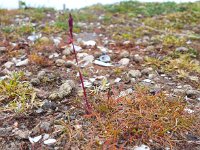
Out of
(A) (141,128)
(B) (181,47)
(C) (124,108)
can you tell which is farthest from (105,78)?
(B) (181,47)

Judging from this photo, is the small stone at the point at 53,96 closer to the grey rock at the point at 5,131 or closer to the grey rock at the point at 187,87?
the grey rock at the point at 5,131

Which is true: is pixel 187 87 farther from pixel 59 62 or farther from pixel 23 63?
pixel 23 63

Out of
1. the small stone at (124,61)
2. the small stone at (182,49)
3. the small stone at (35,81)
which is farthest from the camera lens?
the small stone at (182,49)

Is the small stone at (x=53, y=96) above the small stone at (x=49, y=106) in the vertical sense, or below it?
above

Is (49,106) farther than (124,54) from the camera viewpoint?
No

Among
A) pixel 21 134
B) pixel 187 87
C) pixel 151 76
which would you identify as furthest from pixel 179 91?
pixel 21 134

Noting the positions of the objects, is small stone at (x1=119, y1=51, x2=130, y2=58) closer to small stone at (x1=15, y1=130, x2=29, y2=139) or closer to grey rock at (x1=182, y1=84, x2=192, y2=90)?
grey rock at (x1=182, y1=84, x2=192, y2=90)

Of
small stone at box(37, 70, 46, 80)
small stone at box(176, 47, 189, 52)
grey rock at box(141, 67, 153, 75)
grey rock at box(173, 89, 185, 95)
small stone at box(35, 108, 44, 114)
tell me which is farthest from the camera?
small stone at box(176, 47, 189, 52)

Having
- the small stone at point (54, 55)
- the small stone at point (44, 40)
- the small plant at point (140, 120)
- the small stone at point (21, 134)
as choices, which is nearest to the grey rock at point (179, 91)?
the small plant at point (140, 120)

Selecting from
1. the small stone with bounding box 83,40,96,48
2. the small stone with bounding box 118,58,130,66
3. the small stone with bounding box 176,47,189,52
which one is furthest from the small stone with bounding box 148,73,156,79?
the small stone with bounding box 83,40,96,48
